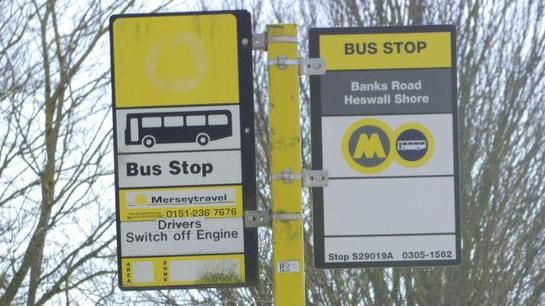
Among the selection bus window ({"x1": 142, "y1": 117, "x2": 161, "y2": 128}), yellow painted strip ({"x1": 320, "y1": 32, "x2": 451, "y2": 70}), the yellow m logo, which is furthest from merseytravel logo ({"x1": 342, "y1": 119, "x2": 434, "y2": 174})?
bus window ({"x1": 142, "y1": 117, "x2": 161, "y2": 128})

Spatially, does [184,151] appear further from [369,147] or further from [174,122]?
[369,147]

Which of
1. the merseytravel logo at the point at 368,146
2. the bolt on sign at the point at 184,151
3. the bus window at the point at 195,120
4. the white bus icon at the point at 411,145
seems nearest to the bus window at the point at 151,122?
the bolt on sign at the point at 184,151

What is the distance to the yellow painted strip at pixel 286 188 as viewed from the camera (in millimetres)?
4496

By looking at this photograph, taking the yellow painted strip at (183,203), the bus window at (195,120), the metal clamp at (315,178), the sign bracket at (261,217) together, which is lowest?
the sign bracket at (261,217)

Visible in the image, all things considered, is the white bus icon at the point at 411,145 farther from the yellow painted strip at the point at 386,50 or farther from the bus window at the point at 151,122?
the bus window at the point at 151,122

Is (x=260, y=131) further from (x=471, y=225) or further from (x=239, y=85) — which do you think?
(x=239, y=85)

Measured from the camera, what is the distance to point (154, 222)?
4.61 m

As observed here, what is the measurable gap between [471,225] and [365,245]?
11561 mm

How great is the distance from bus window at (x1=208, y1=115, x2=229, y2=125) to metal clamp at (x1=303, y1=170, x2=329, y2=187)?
0.35m

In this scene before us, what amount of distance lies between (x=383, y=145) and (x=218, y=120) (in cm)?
64

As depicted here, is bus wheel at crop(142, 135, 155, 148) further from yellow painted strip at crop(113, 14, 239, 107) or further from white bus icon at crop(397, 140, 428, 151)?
white bus icon at crop(397, 140, 428, 151)

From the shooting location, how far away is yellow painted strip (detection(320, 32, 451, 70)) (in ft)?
15.4

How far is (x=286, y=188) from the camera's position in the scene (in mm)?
4516

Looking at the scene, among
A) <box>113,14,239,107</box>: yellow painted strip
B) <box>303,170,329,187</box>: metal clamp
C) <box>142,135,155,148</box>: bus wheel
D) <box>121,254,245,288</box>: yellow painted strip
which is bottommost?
<box>121,254,245,288</box>: yellow painted strip
